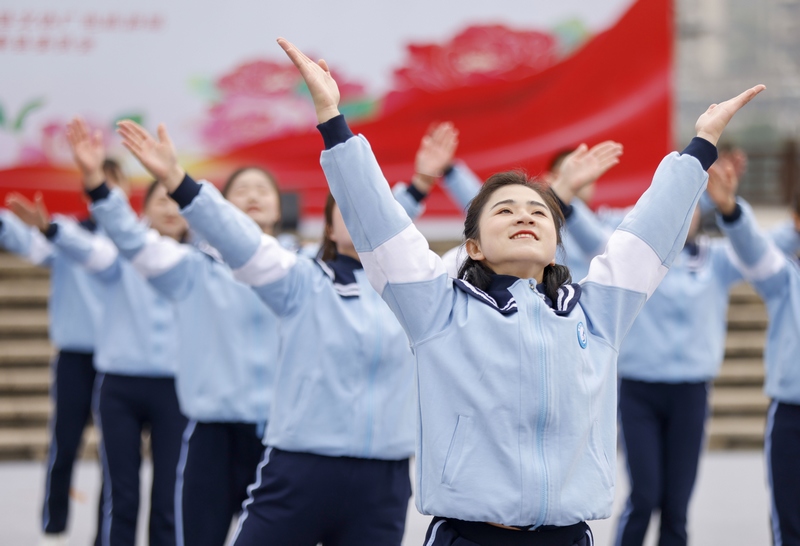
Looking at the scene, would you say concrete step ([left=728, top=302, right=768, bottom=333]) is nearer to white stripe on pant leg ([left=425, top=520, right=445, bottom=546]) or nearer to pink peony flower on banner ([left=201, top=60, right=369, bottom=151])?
pink peony flower on banner ([left=201, top=60, right=369, bottom=151])

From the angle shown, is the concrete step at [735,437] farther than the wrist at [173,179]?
Yes

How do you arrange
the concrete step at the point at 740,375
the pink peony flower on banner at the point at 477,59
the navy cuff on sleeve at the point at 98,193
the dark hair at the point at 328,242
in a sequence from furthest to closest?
the pink peony flower on banner at the point at 477,59 → the concrete step at the point at 740,375 → the navy cuff on sleeve at the point at 98,193 → the dark hair at the point at 328,242

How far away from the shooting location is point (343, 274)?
9.93ft

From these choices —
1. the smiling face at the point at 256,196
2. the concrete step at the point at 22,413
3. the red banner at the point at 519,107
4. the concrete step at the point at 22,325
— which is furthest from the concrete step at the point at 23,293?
the smiling face at the point at 256,196

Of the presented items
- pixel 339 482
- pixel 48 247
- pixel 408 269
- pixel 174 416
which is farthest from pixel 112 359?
pixel 408 269

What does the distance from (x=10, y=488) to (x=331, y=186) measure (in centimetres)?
487

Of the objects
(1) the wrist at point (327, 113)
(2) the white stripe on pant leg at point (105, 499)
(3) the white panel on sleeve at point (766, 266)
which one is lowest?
(2) the white stripe on pant leg at point (105, 499)

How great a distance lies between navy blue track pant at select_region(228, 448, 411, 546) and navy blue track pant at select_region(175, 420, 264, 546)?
0.46 metres

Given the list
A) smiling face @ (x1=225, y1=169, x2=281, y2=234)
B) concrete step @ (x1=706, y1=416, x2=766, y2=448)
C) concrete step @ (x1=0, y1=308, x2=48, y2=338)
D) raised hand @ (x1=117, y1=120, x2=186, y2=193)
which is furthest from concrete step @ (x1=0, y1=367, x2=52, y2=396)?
raised hand @ (x1=117, y1=120, x2=186, y2=193)

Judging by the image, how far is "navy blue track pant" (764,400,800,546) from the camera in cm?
370

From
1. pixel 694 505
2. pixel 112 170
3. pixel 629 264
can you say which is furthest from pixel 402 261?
pixel 694 505

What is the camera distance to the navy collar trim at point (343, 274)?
9.81 ft

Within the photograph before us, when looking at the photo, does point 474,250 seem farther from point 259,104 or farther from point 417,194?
point 259,104

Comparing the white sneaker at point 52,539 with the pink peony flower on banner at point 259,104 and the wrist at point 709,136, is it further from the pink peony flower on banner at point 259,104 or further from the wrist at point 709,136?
the pink peony flower on banner at point 259,104
